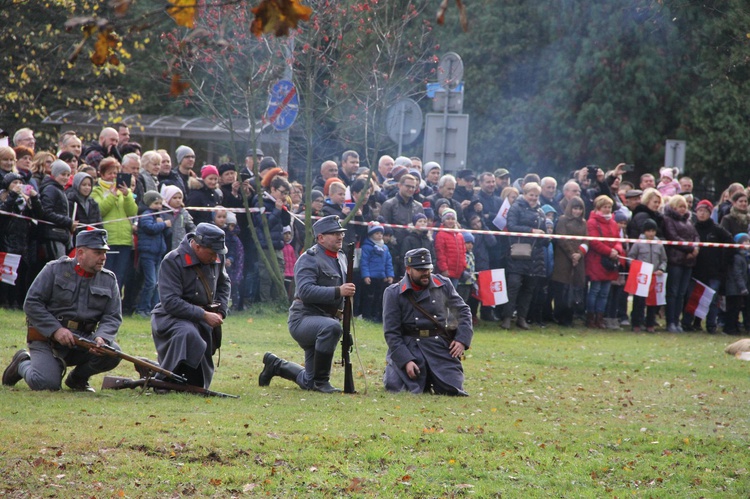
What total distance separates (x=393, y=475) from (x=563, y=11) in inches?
1180

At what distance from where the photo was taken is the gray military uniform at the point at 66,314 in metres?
10.6

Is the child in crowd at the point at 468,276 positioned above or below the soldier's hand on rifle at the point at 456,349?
above

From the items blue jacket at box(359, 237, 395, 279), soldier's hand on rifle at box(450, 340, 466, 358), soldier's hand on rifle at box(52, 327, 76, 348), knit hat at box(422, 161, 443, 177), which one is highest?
knit hat at box(422, 161, 443, 177)

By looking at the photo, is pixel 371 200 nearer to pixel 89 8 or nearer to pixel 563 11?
A: pixel 89 8

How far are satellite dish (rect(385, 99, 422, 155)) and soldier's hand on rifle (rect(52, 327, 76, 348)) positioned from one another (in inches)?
385

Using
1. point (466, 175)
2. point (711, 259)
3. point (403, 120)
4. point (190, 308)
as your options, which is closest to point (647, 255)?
point (711, 259)

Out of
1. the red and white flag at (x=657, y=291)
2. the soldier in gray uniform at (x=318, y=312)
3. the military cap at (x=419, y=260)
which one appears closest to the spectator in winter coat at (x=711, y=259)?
the red and white flag at (x=657, y=291)

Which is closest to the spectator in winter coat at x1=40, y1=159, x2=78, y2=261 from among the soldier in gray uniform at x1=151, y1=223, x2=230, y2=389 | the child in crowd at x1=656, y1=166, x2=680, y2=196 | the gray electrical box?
the soldier in gray uniform at x1=151, y1=223, x2=230, y2=389

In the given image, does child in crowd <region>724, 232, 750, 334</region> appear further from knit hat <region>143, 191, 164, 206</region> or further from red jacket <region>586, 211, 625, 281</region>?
knit hat <region>143, 191, 164, 206</region>

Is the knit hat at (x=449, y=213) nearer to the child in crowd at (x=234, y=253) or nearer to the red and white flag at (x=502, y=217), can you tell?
the red and white flag at (x=502, y=217)

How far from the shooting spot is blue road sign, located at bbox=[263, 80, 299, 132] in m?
16.9

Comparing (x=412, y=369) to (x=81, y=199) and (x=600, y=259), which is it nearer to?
(x=81, y=199)

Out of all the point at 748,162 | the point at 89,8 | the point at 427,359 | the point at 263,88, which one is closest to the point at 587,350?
the point at 427,359

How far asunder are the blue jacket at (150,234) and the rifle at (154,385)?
501cm
